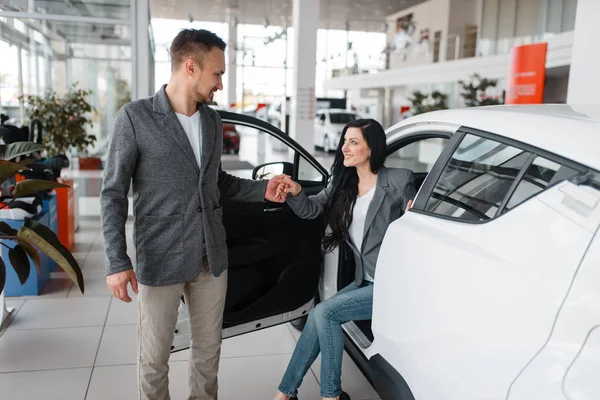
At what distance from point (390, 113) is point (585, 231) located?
20.5 m

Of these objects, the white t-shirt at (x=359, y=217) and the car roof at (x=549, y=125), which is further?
the white t-shirt at (x=359, y=217)

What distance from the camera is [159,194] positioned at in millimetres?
1842

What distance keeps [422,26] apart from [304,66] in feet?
34.2

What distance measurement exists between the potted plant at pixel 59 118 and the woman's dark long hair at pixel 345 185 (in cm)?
437

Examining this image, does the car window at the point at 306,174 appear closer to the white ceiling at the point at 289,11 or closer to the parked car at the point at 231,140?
the white ceiling at the point at 289,11

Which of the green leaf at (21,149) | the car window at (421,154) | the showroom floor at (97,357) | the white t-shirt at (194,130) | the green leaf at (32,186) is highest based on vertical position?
the white t-shirt at (194,130)

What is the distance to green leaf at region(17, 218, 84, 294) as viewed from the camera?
230 cm

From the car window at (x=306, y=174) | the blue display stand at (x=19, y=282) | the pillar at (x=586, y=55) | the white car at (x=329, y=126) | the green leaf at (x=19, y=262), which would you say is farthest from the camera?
the white car at (x=329, y=126)

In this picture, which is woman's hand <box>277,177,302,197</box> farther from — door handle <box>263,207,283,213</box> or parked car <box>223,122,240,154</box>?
parked car <box>223,122,240,154</box>

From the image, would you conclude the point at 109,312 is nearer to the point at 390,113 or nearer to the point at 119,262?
the point at 119,262

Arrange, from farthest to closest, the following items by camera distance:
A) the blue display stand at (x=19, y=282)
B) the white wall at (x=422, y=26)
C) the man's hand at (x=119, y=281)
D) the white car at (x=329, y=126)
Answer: the white wall at (x=422, y=26) → the white car at (x=329, y=126) → the blue display stand at (x=19, y=282) → the man's hand at (x=119, y=281)

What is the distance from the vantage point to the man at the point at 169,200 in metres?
1.79

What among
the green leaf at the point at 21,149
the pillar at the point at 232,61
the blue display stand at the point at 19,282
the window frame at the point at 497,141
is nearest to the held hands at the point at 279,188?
the window frame at the point at 497,141

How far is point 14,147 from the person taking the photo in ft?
9.00
